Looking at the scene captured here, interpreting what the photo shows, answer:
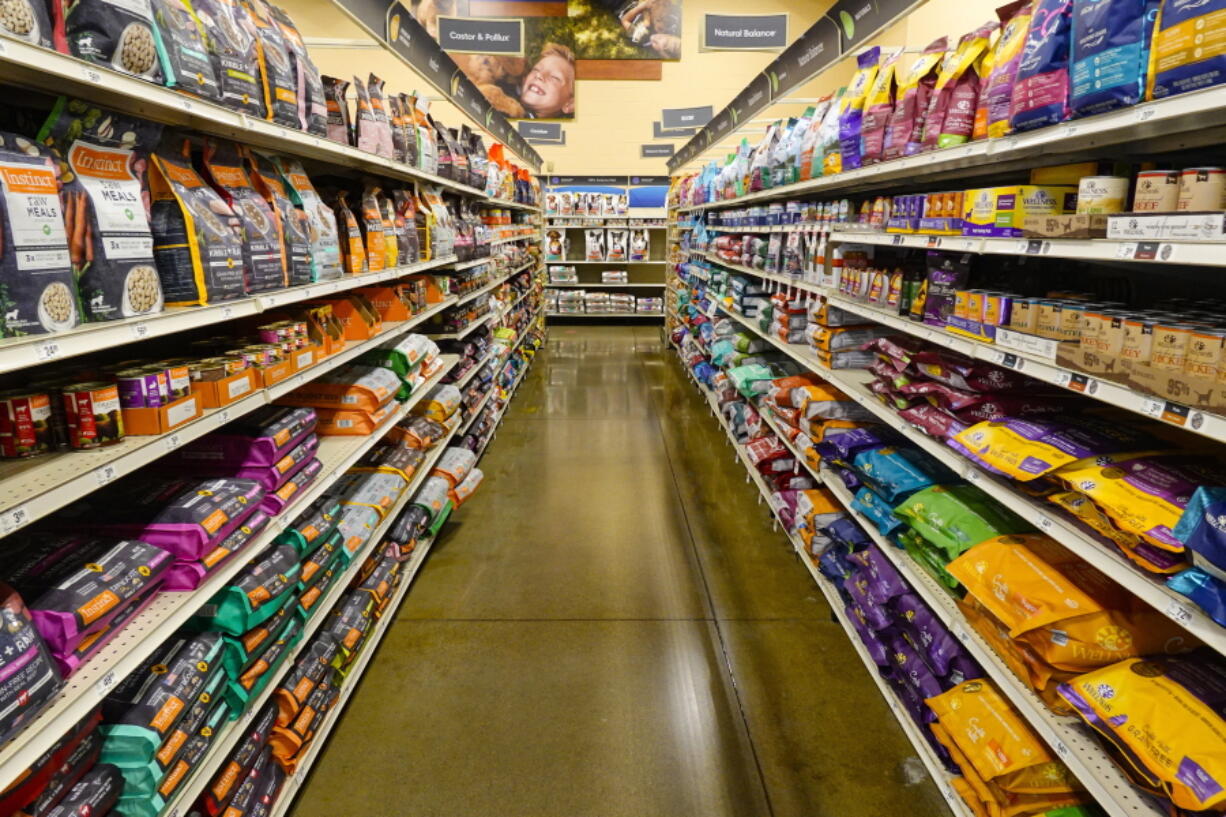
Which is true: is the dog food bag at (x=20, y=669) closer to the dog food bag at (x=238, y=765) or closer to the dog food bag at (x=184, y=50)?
the dog food bag at (x=238, y=765)

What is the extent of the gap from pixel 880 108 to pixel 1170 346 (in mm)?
1688

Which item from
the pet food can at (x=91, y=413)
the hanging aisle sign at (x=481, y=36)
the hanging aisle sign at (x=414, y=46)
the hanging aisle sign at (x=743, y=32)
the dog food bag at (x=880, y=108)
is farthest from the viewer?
the hanging aisle sign at (x=481, y=36)

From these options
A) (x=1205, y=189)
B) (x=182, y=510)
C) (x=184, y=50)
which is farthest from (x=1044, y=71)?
(x=182, y=510)

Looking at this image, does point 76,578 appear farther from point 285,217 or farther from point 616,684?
point 616,684

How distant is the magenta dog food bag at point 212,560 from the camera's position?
1547 mm

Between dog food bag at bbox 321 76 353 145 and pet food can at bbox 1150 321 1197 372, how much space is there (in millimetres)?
2511

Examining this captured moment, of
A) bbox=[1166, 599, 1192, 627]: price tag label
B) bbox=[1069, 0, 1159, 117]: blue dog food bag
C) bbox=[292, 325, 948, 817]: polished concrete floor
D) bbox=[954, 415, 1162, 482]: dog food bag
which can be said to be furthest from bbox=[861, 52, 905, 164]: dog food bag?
bbox=[292, 325, 948, 817]: polished concrete floor

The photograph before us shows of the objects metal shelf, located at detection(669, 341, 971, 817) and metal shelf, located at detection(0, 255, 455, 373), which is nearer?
metal shelf, located at detection(0, 255, 455, 373)

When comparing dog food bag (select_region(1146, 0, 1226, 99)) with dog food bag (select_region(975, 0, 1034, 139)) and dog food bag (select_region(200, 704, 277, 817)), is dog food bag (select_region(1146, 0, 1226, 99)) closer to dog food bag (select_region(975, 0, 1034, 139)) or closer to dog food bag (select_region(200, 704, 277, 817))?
dog food bag (select_region(975, 0, 1034, 139))

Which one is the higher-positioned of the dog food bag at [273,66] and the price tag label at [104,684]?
the dog food bag at [273,66]

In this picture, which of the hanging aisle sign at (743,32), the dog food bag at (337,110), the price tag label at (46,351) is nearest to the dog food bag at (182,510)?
the price tag label at (46,351)

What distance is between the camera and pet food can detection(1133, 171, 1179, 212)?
136 centimetres

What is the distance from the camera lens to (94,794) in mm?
1297

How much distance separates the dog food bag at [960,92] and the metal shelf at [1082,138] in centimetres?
7
